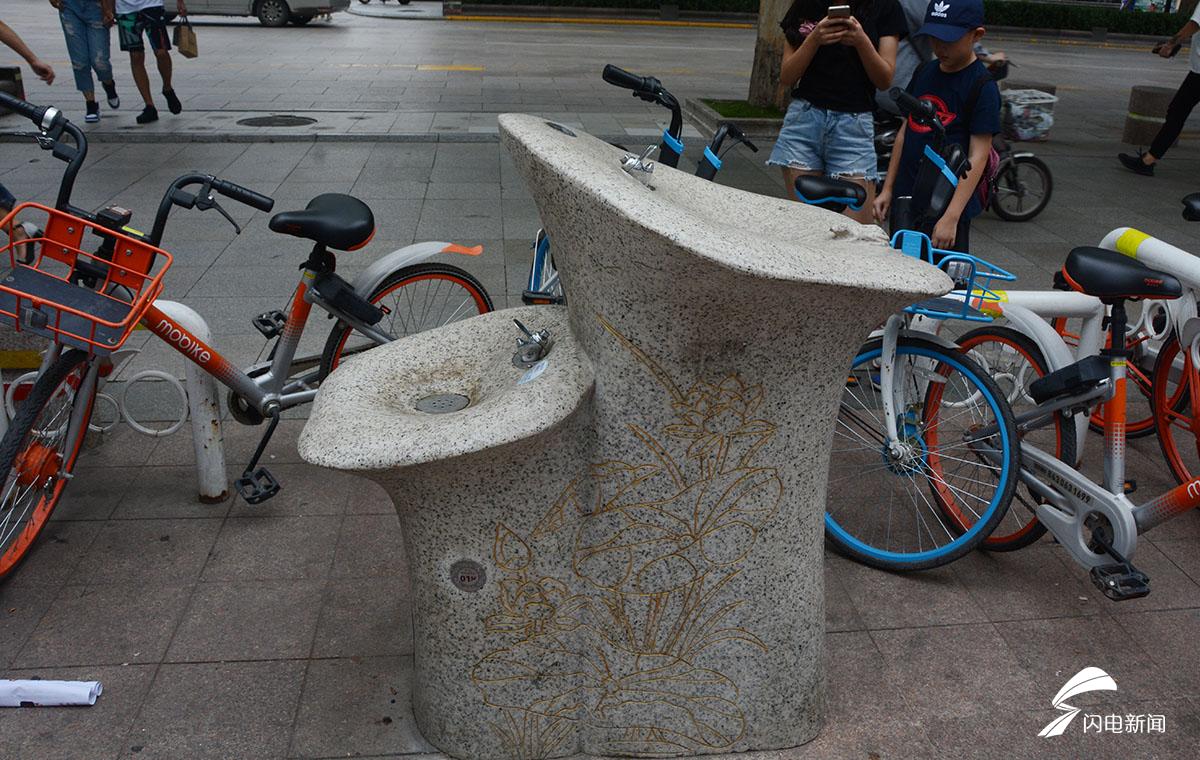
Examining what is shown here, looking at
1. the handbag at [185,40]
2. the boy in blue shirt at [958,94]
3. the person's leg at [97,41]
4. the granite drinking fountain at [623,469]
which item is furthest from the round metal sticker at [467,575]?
the handbag at [185,40]

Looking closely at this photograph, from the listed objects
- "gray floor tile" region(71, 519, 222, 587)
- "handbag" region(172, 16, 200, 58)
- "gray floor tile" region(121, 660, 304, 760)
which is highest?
"handbag" region(172, 16, 200, 58)

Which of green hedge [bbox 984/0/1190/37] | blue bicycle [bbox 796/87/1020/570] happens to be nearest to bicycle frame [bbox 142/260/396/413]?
blue bicycle [bbox 796/87/1020/570]

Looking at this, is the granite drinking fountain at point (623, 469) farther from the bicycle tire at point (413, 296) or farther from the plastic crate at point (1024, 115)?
the plastic crate at point (1024, 115)

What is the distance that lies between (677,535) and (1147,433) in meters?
3.05

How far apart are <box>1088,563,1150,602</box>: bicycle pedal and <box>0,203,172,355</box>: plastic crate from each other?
305 cm

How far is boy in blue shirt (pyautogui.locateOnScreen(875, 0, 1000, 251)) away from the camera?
3795 mm

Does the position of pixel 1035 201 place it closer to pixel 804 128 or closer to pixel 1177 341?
pixel 804 128

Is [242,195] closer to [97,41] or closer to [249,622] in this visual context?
[249,622]

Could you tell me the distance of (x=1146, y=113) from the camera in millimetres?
10969

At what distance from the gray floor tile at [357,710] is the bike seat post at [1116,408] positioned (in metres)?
2.29

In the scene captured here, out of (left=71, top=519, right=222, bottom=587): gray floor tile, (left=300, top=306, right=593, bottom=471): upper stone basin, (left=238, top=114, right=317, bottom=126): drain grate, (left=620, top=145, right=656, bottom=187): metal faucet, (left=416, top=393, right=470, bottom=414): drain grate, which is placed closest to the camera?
(left=300, top=306, right=593, bottom=471): upper stone basin

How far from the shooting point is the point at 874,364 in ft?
11.8

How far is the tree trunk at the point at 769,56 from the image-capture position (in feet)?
33.0

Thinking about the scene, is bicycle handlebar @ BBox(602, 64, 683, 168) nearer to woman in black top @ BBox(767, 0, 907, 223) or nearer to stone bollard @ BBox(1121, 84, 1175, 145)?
woman in black top @ BBox(767, 0, 907, 223)
